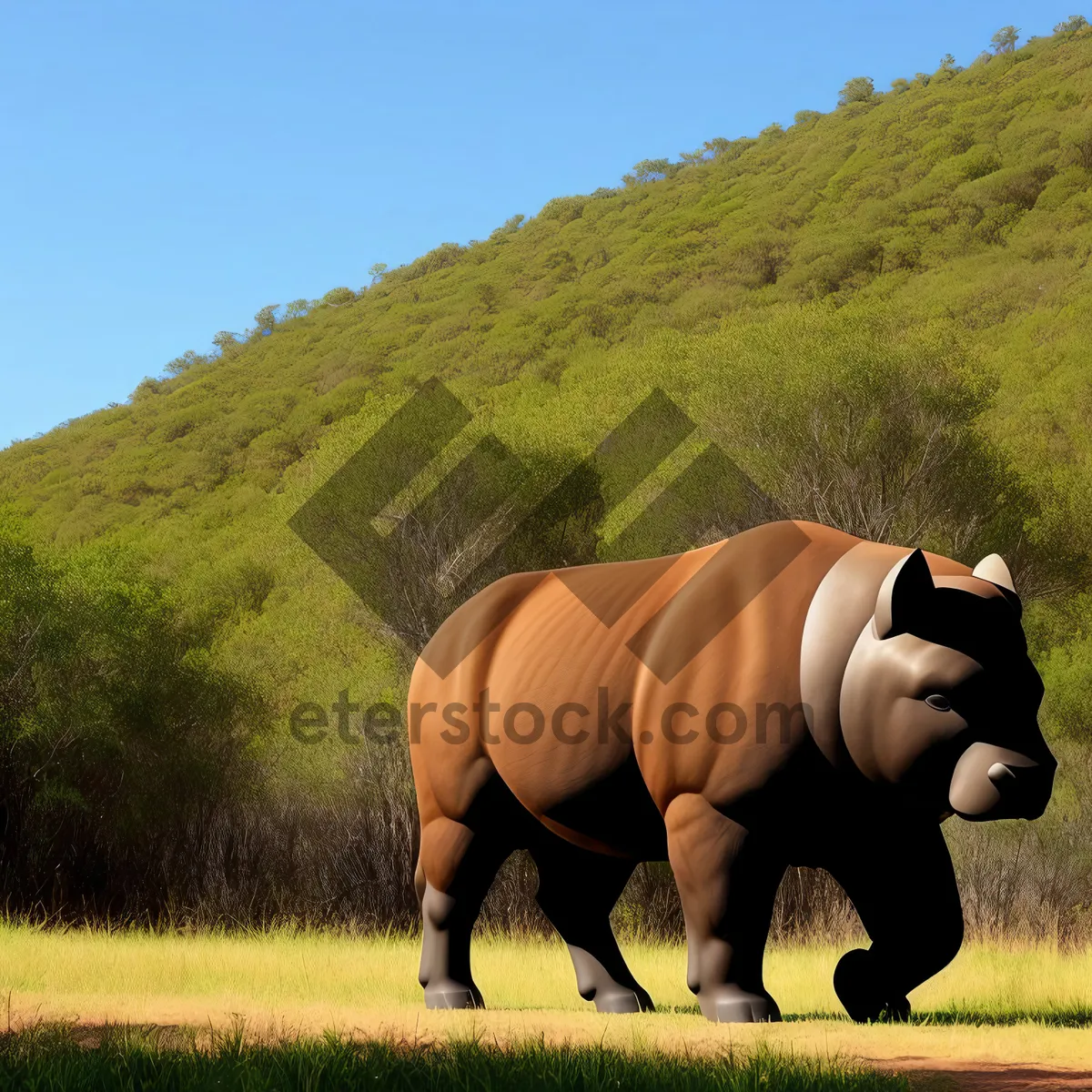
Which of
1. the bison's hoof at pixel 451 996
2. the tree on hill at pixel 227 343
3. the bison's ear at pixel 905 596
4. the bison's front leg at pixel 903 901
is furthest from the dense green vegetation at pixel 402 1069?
the tree on hill at pixel 227 343

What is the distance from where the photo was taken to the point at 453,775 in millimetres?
8406

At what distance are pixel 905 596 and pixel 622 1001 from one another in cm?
351

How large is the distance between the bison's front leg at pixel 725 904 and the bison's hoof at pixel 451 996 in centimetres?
201

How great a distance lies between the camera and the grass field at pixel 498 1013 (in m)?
5.33

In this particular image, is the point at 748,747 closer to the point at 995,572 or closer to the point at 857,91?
the point at 995,572

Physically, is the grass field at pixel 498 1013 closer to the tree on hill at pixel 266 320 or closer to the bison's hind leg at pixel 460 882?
the bison's hind leg at pixel 460 882

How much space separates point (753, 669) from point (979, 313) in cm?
4120

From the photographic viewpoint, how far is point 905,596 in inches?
258

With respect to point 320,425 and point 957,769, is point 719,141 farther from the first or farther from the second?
point 957,769

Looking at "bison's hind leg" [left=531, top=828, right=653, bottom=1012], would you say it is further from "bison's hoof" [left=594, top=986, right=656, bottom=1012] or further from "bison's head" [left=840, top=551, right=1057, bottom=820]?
"bison's head" [left=840, top=551, right=1057, bottom=820]

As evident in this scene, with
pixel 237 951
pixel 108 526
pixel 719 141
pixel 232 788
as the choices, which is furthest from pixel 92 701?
pixel 719 141

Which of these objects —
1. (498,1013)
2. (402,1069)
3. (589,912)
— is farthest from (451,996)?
(402,1069)

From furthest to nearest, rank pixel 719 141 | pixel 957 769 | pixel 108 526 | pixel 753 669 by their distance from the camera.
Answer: pixel 719 141
pixel 108 526
pixel 753 669
pixel 957 769

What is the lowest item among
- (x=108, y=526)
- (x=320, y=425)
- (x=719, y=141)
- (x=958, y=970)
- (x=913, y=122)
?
A: (x=958, y=970)
